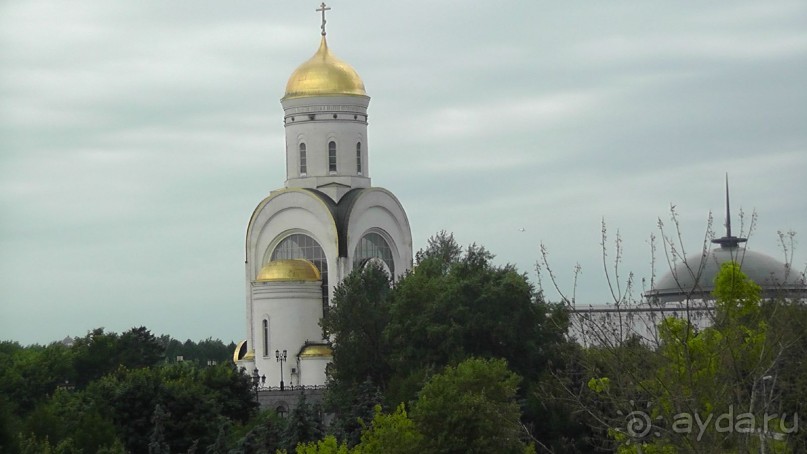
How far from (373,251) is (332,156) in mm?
3937

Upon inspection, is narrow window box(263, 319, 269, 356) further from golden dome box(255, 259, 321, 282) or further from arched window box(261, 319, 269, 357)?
golden dome box(255, 259, 321, 282)

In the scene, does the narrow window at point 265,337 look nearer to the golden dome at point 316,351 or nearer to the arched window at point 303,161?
the golden dome at point 316,351

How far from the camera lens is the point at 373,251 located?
219 feet

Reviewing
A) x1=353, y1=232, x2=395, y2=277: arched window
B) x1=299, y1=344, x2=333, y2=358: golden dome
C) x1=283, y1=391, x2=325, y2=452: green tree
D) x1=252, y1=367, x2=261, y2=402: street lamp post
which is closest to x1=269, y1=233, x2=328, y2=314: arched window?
x1=353, y1=232, x2=395, y2=277: arched window

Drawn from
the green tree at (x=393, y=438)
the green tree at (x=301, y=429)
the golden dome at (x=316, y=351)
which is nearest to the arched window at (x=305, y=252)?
the golden dome at (x=316, y=351)

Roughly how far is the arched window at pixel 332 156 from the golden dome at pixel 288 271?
379 centimetres

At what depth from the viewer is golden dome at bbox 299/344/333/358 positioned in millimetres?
62781

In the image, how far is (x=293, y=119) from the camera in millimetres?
65750

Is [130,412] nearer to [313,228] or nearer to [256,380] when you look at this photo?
[256,380]

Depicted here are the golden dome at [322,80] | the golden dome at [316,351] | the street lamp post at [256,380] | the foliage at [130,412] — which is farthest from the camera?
the golden dome at [322,80]

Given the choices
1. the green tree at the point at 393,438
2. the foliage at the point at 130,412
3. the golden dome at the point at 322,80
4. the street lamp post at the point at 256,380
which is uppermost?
the golden dome at the point at 322,80

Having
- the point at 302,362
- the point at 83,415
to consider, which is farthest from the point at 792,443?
the point at 302,362

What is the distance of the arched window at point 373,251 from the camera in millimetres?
65812

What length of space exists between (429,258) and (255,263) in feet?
31.7
